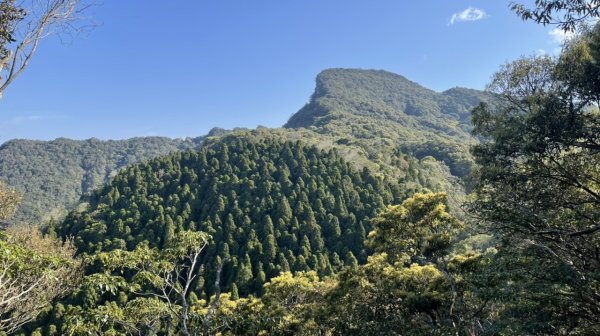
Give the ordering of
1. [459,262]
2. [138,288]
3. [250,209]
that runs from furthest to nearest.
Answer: [250,209] < [459,262] < [138,288]

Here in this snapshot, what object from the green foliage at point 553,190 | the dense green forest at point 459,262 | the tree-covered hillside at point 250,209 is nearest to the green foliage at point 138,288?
the dense green forest at point 459,262

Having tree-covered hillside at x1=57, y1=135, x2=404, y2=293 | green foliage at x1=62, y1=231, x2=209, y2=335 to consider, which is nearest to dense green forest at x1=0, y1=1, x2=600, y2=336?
green foliage at x1=62, y1=231, x2=209, y2=335

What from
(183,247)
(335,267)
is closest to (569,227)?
(183,247)

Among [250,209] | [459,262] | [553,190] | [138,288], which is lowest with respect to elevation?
[250,209]

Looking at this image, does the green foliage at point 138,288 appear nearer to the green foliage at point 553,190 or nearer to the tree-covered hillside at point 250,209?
the green foliage at point 553,190

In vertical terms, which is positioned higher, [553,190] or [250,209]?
[553,190]

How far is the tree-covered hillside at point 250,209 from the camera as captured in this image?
6112cm

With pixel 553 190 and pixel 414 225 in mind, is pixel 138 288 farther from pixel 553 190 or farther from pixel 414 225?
pixel 414 225

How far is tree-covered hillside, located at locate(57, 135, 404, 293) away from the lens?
61.1m

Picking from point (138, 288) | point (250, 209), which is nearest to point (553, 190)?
point (138, 288)

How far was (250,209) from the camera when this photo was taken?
253 ft

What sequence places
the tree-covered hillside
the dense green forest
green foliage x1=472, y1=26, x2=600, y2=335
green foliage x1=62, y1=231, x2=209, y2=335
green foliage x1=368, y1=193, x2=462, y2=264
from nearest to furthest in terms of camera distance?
green foliage x1=62, y1=231, x2=209, y2=335
the dense green forest
green foliage x1=472, y1=26, x2=600, y2=335
green foliage x1=368, y1=193, x2=462, y2=264
the tree-covered hillside

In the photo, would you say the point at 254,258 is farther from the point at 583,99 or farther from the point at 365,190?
the point at 583,99

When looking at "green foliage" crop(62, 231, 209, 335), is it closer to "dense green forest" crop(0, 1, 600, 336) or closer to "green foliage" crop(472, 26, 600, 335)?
"dense green forest" crop(0, 1, 600, 336)
